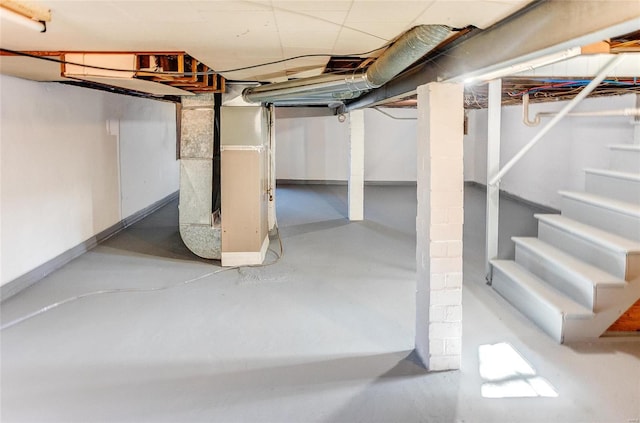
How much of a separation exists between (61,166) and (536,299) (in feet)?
14.1

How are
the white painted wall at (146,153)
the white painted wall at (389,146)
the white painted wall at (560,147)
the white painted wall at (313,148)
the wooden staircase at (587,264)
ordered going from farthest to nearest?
the white painted wall at (313,148) < the white painted wall at (389,146) < the white painted wall at (146,153) < the white painted wall at (560,147) < the wooden staircase at (587,264)

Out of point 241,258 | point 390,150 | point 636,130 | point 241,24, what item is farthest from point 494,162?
point 390,150

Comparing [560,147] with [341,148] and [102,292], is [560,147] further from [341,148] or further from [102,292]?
Answer: [102,292]

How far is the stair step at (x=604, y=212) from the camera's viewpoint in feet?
10.8

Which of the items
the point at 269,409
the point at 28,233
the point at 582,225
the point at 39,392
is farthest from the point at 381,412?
the point at 28,233

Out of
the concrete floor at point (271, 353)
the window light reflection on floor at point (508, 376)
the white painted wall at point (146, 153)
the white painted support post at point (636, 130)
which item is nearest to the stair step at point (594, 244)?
the concrete floor at point (271, 353)

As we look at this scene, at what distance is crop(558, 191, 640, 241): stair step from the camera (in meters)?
3.30

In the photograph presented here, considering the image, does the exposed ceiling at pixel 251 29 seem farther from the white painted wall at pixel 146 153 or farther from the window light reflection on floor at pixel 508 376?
the white painted wall at pixel 146 153

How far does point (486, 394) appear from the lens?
2404 millimetres

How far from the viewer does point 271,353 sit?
2.89 metres

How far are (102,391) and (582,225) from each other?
11.2 feet

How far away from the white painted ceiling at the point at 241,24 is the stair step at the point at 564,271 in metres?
1.91

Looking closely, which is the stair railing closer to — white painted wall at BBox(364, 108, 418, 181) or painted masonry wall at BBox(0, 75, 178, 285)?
painted masonry wall at BBox(0, 75, 178, 285)

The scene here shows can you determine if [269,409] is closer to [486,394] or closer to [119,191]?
[486,394]
